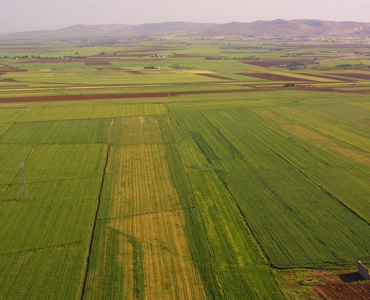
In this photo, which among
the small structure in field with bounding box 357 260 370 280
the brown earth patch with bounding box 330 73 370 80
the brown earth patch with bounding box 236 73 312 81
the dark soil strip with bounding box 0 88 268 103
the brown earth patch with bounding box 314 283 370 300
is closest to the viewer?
the brown earth patch with bounding box 314 283 370 300

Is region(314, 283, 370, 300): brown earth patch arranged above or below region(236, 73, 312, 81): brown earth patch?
above

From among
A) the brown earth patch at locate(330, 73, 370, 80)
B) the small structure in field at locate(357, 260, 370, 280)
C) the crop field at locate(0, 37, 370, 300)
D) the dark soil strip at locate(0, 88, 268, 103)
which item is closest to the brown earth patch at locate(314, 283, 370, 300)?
the crop field at locate(0, 37, 370, 300)

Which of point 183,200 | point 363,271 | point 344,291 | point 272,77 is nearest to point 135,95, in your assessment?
point 272,77

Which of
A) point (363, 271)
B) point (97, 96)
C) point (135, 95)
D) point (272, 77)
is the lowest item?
point (272, 77)

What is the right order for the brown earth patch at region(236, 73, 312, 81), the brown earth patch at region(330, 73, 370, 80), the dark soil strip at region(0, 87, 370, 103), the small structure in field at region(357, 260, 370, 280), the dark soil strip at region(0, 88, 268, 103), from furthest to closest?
the brown earth patch at region(330, 73, 370, 80) → the brown earth patch at region(236, 73, 312, 81) → the dark soil strip at region(0, 87, 370, 103) → the dark soil strip at region(0, 88, 268, 103) → the small structure in field at region(357, 260, 370, 280)

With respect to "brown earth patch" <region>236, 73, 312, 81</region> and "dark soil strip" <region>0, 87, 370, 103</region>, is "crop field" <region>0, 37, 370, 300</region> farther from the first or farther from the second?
"brown earth patch" <region>236, 73, 312, 81</region>

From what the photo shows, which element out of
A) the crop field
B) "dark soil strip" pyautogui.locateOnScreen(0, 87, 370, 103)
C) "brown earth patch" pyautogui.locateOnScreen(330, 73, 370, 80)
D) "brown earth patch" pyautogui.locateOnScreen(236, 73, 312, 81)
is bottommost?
"brown earth patch" pyautogui.locateOnScreen(330, 73, 370, 80)

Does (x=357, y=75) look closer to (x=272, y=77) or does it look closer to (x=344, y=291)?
(x=272, y=77)

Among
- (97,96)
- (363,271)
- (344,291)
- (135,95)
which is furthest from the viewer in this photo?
(135,95)
